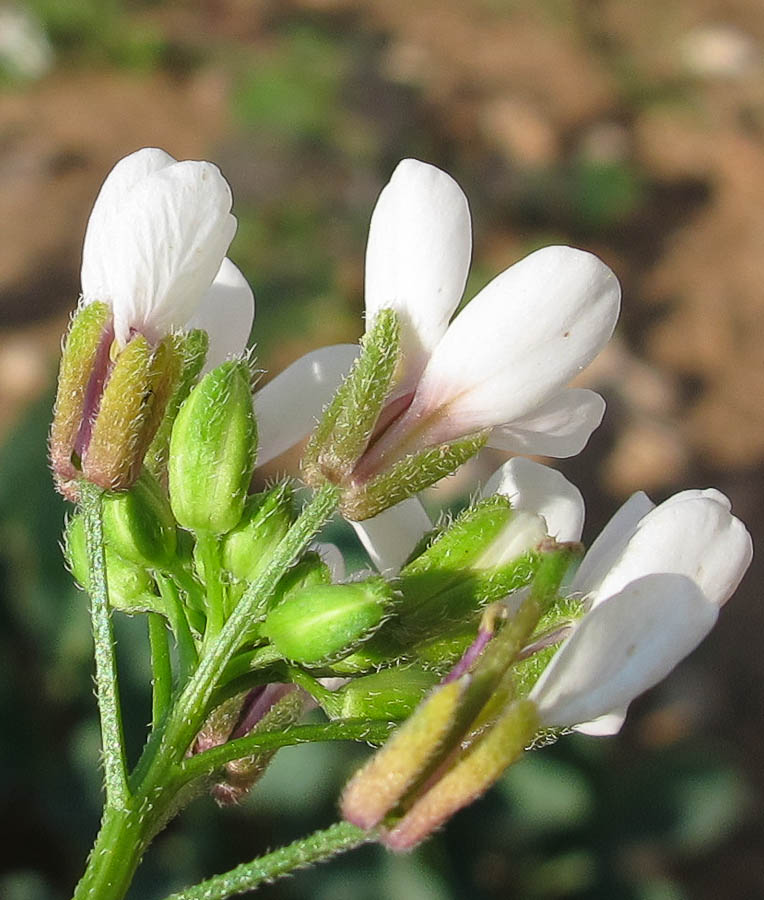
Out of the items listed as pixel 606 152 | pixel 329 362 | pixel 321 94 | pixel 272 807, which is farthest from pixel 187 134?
pixel 329 362

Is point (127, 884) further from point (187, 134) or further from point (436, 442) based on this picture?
point (187, 134)

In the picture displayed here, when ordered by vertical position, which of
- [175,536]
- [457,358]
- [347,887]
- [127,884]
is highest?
[457,358]

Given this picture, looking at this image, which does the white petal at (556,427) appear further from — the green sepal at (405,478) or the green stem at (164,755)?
the green stem at (164,755)

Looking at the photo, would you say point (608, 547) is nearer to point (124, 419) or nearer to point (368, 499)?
point (368, 499)

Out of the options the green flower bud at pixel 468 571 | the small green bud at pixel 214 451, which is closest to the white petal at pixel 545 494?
the green flower bud at pixel 468 571

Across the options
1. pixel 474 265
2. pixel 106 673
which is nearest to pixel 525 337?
pixel 106 673

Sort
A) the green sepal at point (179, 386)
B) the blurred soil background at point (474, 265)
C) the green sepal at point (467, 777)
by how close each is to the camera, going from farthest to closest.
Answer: the blurred soil background at point (474, 265), the green sepal at point (179, 386), the green sepal at point (467, 777)
